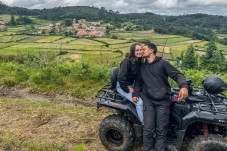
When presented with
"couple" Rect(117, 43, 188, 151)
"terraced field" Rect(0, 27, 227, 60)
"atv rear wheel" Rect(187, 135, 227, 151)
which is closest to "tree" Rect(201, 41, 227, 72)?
"terraced field" Rect(0, 27, 227, 60)

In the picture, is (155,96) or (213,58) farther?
(213,58)

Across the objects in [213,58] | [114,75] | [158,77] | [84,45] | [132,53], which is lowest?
[84,45]

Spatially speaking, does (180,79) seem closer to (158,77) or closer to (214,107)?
(158,77)

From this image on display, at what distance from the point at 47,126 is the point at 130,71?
98.1 inches

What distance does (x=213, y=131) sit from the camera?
4867 mm

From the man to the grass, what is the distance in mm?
1282

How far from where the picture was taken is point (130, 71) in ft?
16.9

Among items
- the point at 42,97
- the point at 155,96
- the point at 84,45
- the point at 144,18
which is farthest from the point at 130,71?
the point at 144,18

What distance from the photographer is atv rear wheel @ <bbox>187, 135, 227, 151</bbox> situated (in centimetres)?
440

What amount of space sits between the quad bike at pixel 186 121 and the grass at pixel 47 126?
56 centimetres

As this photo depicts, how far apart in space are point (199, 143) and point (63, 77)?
21.9 ft

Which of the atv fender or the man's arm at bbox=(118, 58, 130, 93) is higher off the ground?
the man's arm at bbox=(118, 58, 130, 93)

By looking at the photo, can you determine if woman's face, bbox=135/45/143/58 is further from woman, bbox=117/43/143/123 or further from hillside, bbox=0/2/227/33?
hillside, bbox=0/2/227/33

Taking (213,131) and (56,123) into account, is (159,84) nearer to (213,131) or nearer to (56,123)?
(213,131)
